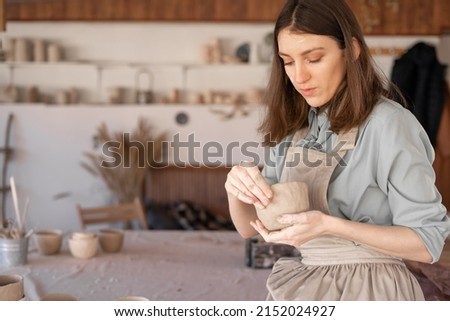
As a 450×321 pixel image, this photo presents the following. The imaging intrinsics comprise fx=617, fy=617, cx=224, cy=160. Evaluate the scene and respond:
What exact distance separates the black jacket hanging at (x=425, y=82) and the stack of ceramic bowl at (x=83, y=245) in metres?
3.84

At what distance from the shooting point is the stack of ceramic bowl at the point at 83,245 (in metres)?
2.79

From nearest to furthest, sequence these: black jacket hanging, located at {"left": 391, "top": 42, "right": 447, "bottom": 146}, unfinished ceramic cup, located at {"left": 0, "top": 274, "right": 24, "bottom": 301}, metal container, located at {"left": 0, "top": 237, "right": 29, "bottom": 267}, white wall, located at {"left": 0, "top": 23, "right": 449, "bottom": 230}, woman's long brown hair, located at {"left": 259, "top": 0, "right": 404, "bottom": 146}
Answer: woman's long brown hair, located at {"left": 259, "top": 0, "right": 404, "bottom": 146}, unfinished ceramic cup, located at {"left": 0, "top": 274, "right": 24, "bottom": 301}, metal container, located at {"left": 0, "top": 237, "right": 29, "bottom": 267}, black jacket hanging, located at {"left": 391, "top": 42, "right": 447, "bottom": 146}, white wall, located at {"left": 0, "top": 23, "right": 449, "bottom": 230}

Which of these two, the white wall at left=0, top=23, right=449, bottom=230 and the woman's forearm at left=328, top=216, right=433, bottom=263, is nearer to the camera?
the woman's forearm at left=328, top=216, right=433, bottom=263

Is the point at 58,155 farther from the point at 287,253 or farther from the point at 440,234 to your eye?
the point at 440,234

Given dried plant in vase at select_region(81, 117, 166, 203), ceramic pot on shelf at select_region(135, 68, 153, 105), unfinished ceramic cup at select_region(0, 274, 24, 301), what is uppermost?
ceramic pot on shelf at select_region(135, 68, 153, 105)

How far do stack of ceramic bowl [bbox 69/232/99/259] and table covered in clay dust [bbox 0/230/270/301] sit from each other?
0.03 m

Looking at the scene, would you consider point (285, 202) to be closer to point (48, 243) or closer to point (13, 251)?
point (13, 251)

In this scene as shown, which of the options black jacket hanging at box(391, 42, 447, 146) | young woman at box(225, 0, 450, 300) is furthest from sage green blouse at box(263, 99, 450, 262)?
black jacket hanging at box(391, 42, 447, 146)

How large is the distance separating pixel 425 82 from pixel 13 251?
14.2 feet

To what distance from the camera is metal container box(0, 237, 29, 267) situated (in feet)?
8.66

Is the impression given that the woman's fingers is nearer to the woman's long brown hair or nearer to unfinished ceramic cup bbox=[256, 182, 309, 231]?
unfinished ceramic cup bbox=[256, 182, 309, 231]

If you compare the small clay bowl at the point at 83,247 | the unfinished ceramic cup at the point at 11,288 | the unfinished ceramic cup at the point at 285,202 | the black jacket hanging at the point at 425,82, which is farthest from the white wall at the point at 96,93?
the unfinished ceramic cup at the point at 285,202

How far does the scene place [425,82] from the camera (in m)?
5.77

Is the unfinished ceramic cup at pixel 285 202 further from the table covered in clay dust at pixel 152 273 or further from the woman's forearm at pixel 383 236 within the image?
the table covered in clay dust at pixel 152 273
